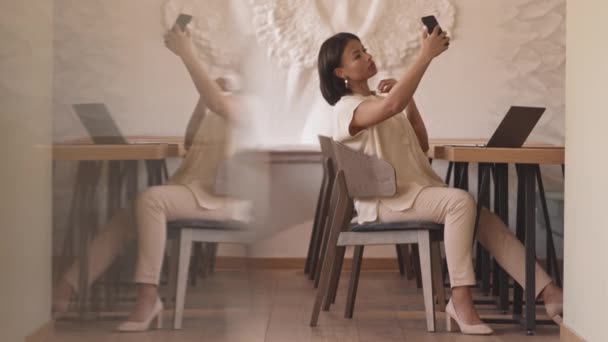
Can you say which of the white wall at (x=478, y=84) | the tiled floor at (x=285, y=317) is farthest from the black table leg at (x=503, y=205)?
the white wall at (x=478, y=84)

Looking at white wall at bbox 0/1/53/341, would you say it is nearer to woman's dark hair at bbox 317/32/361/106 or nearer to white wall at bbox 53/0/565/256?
woman's dark hair at bbox 317/32/361/106

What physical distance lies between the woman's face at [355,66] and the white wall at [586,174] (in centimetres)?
83

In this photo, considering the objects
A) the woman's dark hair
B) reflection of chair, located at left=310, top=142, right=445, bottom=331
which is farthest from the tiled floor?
the woman's dark hair

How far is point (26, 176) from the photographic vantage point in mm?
347

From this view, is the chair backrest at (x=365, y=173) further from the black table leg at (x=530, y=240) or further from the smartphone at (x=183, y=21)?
the smartphone at (x=183, y=21)

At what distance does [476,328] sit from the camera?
3314 millimetres

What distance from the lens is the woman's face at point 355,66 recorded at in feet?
12.2

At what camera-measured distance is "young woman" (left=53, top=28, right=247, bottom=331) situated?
0.34 m

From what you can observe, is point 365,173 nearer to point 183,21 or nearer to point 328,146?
point 328,146

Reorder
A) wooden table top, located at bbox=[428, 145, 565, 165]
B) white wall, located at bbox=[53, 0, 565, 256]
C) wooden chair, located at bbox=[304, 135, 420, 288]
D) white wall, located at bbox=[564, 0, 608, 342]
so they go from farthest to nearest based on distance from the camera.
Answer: white wall, located at bbox=[53, 0, 565, 256] < wooden chair, located at bbox=[304, 135, 420, 288] < wooden table top, located at bbox=[428, 145, 565, 165] < white wall, located at bbox=[564, 0, 608, 342]

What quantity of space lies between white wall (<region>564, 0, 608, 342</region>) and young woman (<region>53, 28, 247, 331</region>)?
2.43m

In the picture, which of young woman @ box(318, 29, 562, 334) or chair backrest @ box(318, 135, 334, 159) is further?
chair backrest @ box(318, 135, 334, 159)

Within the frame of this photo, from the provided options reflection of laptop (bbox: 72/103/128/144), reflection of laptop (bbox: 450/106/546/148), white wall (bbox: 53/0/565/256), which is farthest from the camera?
white wall (bbox: 53/0/565/256)

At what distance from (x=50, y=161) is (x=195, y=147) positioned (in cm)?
6
